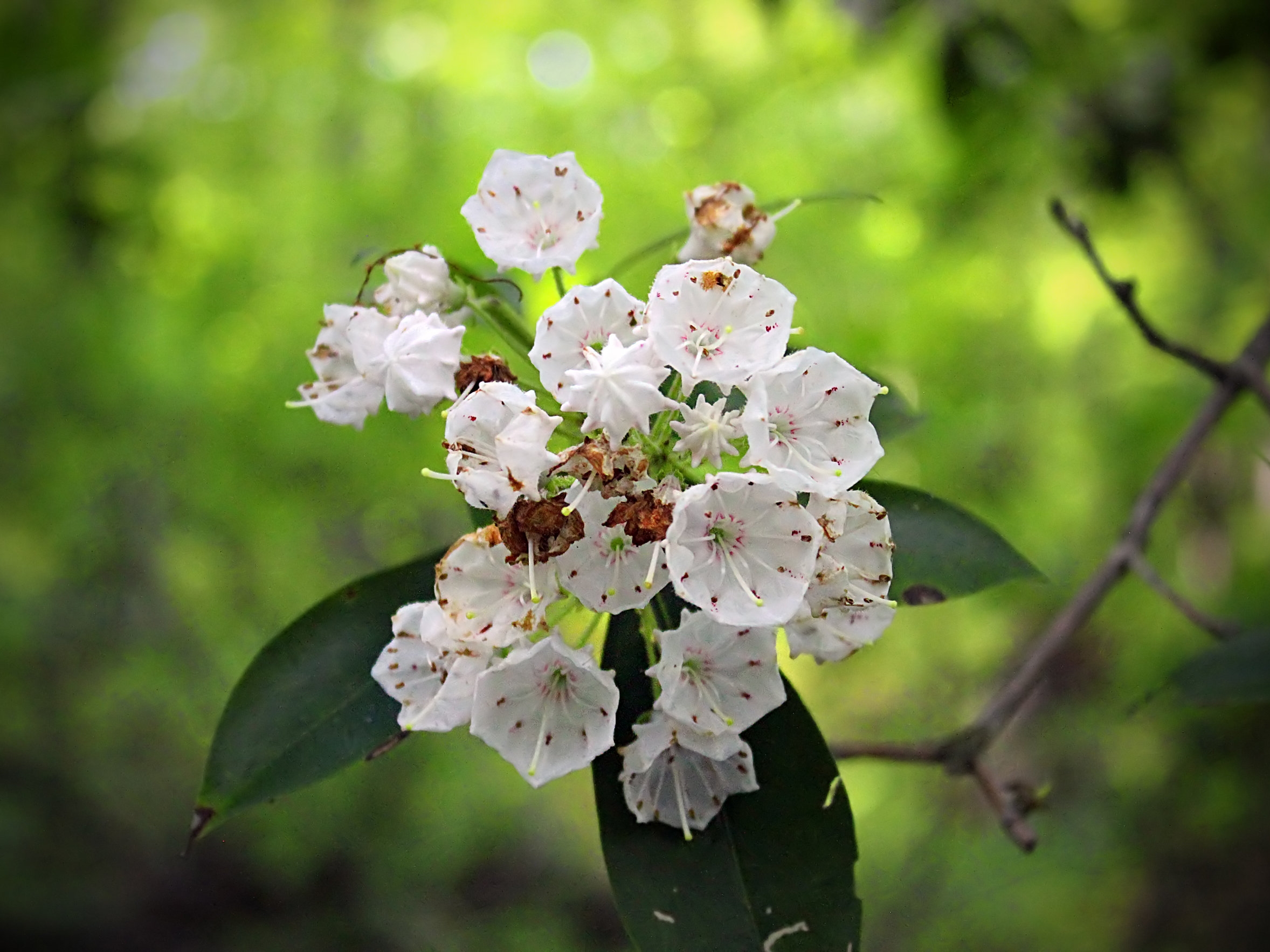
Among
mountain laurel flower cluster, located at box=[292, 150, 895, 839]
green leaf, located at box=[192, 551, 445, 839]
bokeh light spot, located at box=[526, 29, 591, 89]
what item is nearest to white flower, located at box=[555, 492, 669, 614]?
mountain laurel flower cluster, located at box=[292, 150, 895, 839]

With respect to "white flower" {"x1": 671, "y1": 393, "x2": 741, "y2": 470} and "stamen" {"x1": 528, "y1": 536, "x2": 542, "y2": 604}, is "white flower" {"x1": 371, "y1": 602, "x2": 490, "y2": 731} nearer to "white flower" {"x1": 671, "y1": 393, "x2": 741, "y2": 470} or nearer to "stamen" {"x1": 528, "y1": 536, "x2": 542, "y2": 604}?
"stamen" {"x1": 528, "y1": 536, "x2": 542, "y2": 604}

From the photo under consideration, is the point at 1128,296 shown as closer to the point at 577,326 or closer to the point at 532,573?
the point at 577,326

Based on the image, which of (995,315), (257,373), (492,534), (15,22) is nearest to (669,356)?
(492,534)

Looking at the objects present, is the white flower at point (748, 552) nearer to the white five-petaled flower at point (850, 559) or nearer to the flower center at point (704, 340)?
the white five-petaled flower at point (850, 559)

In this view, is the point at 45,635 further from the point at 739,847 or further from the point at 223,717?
the point at 739,847

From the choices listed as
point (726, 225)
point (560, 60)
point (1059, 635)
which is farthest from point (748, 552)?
point (560, 60)
